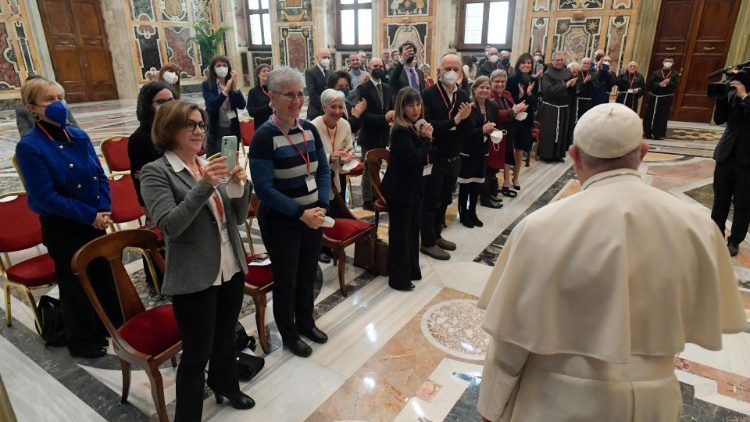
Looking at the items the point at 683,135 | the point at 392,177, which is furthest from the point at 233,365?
the point at 683,135

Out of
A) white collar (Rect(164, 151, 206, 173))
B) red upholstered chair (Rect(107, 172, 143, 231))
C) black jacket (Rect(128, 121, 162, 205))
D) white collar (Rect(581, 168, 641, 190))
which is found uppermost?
white collar (Rect(581, 168, 641, 190))

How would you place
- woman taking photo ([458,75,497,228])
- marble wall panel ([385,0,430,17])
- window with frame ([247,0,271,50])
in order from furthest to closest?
window with frame ([247,0,271,50]), marble wall panel ([385,0,430,17]), woman taking photo ([458,75,497,228])

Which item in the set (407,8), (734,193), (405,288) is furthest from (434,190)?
(407,8)

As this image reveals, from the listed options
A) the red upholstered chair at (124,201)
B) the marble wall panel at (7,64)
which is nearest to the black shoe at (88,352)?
the red upholstered chair at (124,201)

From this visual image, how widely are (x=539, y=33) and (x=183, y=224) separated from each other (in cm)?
1135

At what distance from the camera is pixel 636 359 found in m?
1.17

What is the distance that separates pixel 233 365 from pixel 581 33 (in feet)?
36.8

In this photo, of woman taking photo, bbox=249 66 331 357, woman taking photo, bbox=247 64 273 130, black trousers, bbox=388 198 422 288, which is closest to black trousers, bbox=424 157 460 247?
black trousers, bbox=388 198 422 288

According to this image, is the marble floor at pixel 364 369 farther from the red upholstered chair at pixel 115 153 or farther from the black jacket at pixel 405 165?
the red upholstered chair at pixel 115 153

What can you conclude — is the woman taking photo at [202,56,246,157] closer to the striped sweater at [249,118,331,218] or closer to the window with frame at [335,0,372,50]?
the striped sweater at [249,118,331,218]

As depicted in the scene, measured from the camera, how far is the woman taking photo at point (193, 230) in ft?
5.55

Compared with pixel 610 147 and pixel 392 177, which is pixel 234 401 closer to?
pixel 392 177

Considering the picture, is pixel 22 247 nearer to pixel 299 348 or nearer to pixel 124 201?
pixel 124 201

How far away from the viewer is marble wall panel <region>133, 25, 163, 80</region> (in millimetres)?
13070
